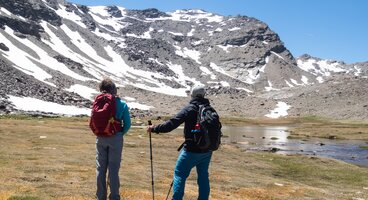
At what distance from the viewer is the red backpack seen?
14203mm

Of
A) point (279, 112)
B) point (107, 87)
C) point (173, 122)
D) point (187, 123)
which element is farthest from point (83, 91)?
point (173, 122)

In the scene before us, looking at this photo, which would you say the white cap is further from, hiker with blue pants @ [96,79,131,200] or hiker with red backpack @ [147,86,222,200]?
hiker with blue pants @ [96,79,131,200]

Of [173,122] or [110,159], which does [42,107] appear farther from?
[173,122]

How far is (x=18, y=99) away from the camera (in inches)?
4948

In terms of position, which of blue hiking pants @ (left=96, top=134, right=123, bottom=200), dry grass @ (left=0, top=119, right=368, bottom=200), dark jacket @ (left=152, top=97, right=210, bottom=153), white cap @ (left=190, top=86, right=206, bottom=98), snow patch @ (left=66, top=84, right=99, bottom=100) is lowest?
dry grass @ (left=0, top=119, right=368, bottom=200)

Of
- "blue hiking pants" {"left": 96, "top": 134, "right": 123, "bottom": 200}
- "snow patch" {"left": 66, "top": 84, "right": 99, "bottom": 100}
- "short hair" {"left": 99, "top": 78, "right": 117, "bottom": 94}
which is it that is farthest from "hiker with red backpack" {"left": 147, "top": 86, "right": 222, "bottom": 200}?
"snow patch" {"left": 66, "top": 84, "right": 99, "bottom": 100}

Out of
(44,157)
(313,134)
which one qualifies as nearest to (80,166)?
(44,157)

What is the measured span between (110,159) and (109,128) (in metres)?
1.07

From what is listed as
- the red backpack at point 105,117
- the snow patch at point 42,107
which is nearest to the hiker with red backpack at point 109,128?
the red backpack at point 105,117

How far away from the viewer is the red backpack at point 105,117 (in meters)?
14.2

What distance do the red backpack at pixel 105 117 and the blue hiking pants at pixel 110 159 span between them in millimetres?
275

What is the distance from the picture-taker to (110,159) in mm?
14531

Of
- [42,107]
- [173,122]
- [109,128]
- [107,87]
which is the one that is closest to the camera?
[173,122]

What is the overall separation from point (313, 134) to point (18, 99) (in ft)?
261
